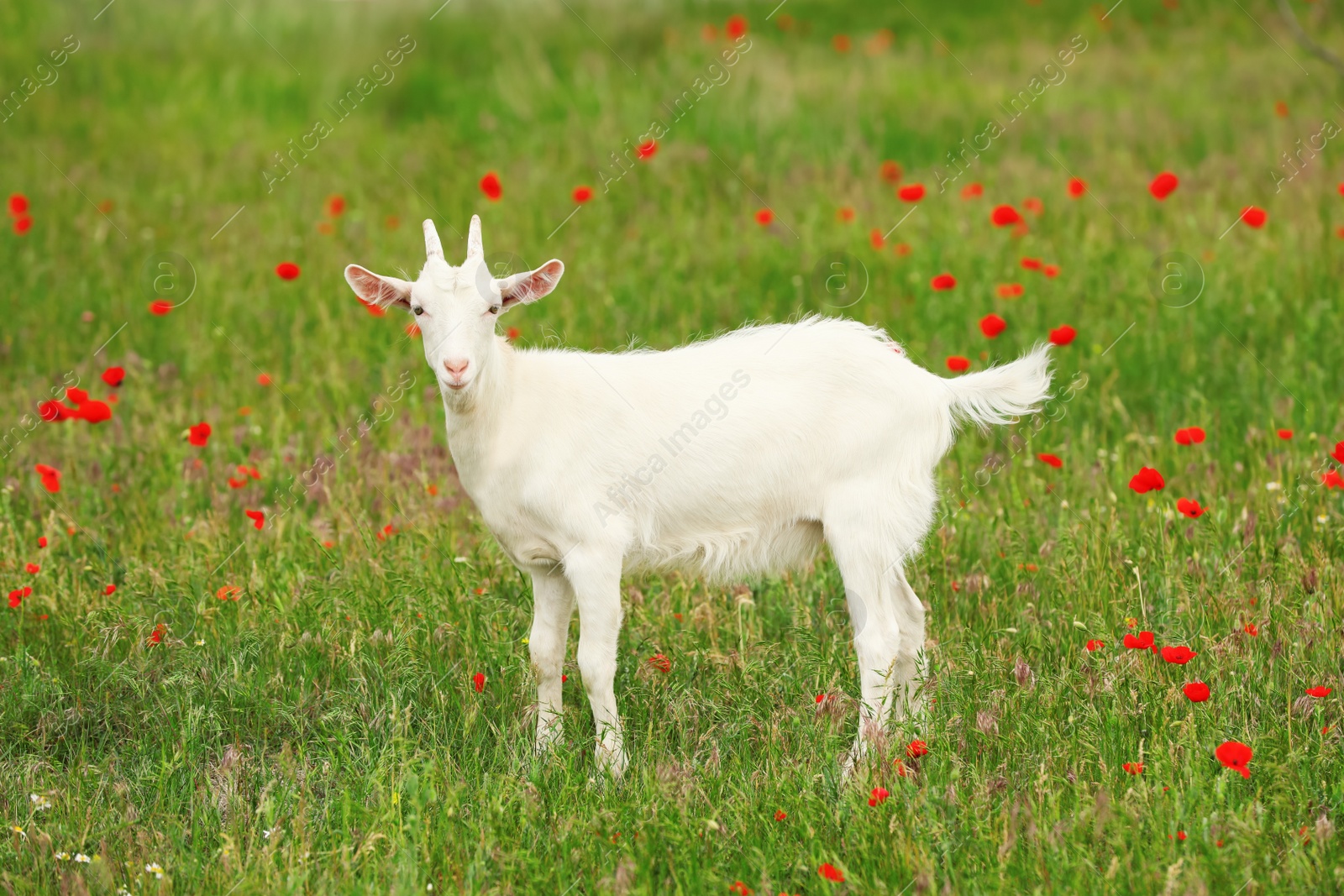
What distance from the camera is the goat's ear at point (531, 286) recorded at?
4035mm

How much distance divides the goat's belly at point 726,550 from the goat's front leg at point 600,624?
241 millimetres

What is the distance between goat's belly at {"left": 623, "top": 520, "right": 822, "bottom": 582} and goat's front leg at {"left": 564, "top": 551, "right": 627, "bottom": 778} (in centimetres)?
24

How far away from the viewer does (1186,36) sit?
14352mm

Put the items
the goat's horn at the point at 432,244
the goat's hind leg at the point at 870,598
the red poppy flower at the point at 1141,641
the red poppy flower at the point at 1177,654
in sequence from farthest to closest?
the goat's hind leg at the point at 870,598 < the goat's horn at the point at 432,244 < the red poppy flower at the point at 1141,641 < the red poppy flower at the point at 1177,654

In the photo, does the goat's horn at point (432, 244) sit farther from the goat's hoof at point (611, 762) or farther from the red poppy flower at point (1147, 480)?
the red poppy flower at point (1147, 480)

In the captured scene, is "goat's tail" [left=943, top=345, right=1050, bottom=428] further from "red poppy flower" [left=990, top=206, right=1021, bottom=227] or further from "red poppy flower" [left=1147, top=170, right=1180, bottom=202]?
"red poppy flower" [left=1147, top=170, right=1180, bottom=202]

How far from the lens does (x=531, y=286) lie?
4.11m

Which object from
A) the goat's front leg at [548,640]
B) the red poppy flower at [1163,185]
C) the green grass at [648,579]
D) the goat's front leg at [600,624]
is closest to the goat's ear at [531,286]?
the goat's front leg at [600,624]

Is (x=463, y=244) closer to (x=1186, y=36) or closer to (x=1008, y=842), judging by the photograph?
(x=1008, y=842)

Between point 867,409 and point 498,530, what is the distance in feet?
4.52

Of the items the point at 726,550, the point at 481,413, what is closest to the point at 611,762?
the point at 726,550

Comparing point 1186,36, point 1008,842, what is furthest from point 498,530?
point 1186,36

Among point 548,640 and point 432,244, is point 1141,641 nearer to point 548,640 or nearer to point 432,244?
point 548,640

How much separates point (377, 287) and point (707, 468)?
128 centimetres
